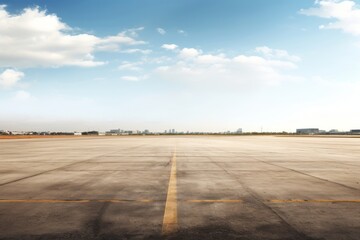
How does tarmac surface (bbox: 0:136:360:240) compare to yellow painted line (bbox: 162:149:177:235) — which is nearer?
tarmac surface (bbox: 0:136:360:240)

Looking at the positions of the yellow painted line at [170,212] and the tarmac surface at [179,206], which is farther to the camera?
the yellow painted line at [170,212]

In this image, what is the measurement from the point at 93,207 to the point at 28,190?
2581 mm

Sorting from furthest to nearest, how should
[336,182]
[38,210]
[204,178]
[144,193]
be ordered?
[204,178] < [336,182] < [144,193] < [38,210]

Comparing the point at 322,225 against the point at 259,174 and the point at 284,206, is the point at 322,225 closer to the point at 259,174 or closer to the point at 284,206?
the point at 284,206

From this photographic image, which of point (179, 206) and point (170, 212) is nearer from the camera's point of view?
point (170, 212)

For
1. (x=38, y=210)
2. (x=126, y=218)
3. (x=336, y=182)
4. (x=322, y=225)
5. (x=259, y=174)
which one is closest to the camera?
(x=322, y=225)

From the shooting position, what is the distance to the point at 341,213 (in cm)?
495

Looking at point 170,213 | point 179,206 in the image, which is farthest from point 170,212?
point 179,206

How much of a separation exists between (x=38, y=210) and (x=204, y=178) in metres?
4.75

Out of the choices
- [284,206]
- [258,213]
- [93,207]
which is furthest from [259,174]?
[93,207]

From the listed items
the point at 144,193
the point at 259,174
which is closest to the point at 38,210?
the point at 144,193

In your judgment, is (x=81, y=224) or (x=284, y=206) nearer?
(x=81, y=224)

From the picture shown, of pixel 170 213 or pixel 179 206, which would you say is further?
pixel 179 206

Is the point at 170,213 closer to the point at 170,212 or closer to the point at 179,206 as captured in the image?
the point at 170,212
